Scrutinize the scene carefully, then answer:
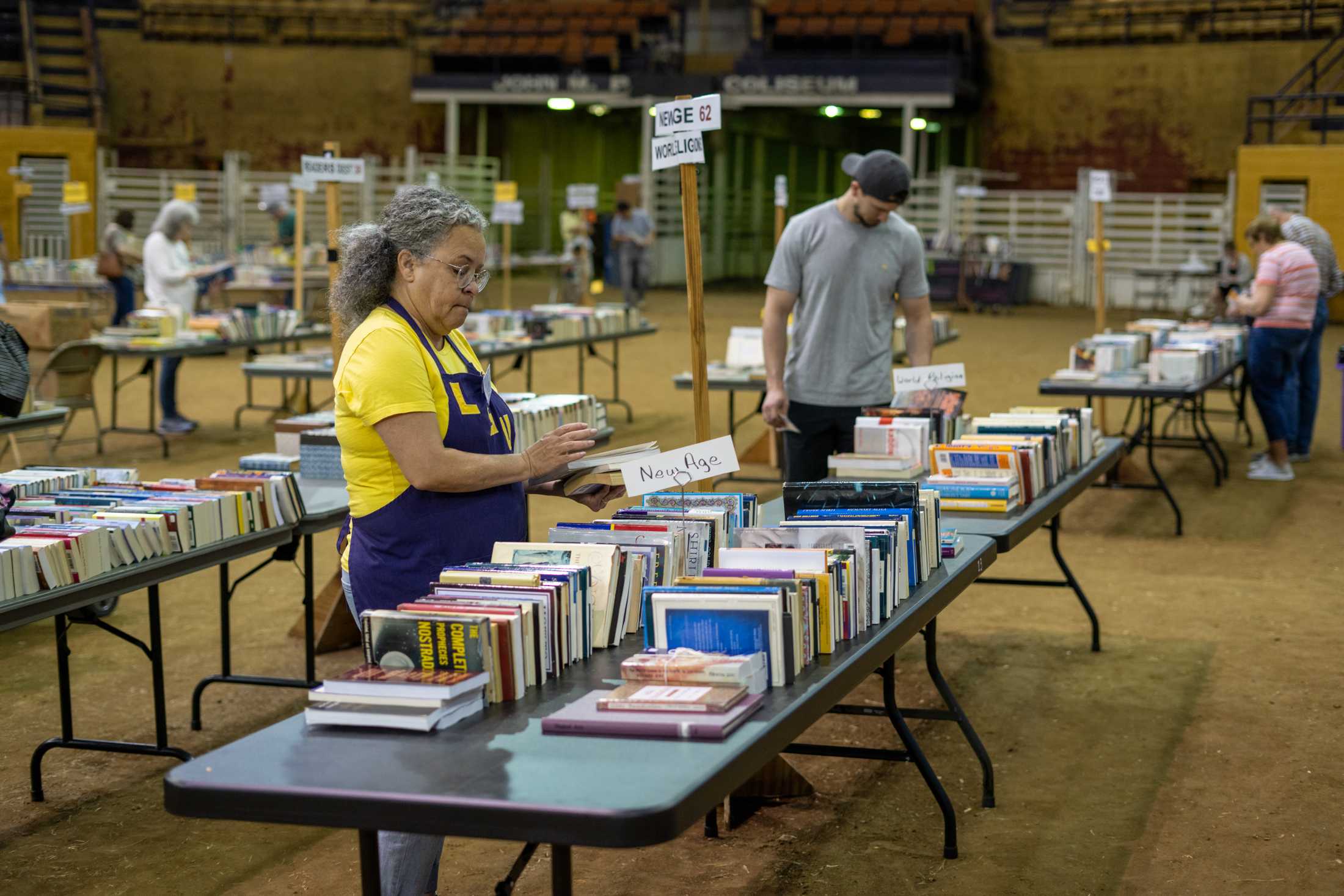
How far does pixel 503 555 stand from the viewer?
264 cm

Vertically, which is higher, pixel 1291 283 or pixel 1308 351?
pixel 1291 283

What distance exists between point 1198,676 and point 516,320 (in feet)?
19.5

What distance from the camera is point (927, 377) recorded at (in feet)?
15.0

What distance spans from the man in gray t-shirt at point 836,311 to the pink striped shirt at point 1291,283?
3.71 m

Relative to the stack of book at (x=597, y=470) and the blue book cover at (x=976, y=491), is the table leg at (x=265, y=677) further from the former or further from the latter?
the blue book cover at (x=976, y=491)

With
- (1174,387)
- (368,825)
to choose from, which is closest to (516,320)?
(1174,387)

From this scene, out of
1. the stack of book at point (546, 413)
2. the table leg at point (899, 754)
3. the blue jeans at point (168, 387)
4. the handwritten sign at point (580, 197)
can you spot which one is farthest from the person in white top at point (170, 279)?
the table leg at point (899, 754)

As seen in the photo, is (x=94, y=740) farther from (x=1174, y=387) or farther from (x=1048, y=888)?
(x=1174, y=387)

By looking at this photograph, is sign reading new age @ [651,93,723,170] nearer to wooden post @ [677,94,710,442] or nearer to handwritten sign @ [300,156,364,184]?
wooden post @ [677,94,710,442]

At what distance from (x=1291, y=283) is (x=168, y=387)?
6.85 meters

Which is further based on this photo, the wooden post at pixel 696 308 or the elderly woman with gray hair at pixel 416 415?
the wooden post at pixel 696 308

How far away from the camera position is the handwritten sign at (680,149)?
11.2ft

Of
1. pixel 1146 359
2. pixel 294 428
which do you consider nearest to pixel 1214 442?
pixel 1146 359

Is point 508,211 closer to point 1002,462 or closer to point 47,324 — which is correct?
point 47,324
